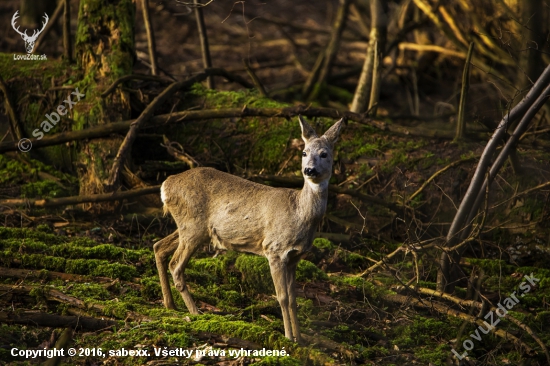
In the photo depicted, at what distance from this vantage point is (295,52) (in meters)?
17.9

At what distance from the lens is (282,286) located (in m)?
6.44

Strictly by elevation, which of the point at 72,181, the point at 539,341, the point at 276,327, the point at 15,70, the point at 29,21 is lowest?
the point at 539,341

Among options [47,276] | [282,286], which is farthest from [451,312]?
[47,276]

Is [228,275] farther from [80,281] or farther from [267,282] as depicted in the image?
[80,281]

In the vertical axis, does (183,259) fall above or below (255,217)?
below

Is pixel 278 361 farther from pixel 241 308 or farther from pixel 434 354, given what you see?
pixel 434 354

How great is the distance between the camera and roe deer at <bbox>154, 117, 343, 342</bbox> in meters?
6.45

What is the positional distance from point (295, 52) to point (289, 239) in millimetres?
11991

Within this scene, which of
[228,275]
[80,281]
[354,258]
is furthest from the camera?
[354,258]

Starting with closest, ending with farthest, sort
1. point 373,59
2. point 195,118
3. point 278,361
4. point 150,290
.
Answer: point 278,361
point 150,290
point 195,118
point 373,59

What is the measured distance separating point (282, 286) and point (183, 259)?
1057 mm

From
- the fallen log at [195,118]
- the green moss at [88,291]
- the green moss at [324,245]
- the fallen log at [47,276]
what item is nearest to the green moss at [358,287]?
the green moss at [324,245]

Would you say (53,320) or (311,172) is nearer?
(53,320)

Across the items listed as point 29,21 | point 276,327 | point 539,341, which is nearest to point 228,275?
point 276,327
